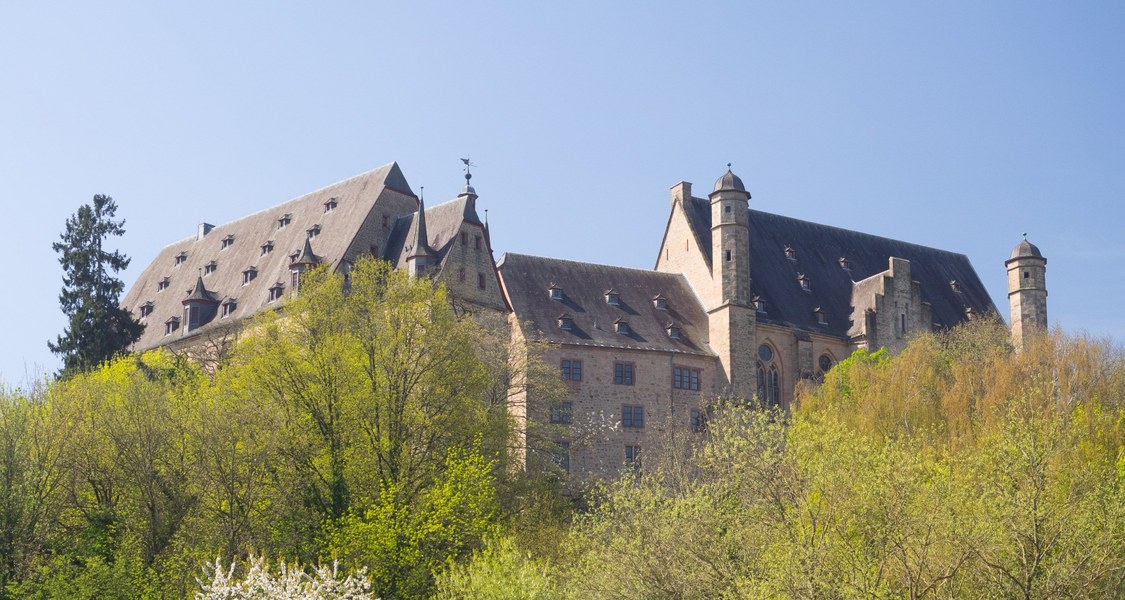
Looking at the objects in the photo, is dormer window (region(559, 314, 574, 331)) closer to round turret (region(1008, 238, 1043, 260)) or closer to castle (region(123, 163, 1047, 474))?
castle (region(123, 163, 1047, 474))

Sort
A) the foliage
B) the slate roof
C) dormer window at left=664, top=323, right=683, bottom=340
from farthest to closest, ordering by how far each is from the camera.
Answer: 1. the slate roof
2. dormer window at left=664, top=323, right=683, bottom=340
3. the foliage

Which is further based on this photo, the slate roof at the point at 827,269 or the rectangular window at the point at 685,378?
the slate roof at the point at 827,269

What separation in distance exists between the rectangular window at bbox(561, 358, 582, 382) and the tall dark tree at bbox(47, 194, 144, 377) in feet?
52.0

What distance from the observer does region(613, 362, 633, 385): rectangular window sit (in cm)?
5559

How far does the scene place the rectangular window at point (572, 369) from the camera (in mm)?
54750

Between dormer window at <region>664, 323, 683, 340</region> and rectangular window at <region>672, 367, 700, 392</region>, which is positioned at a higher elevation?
dormer window at <region>664, 323, 683, 340</region>

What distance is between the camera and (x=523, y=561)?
108 ft

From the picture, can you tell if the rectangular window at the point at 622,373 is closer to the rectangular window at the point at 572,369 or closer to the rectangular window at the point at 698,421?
the rectangular window at the point at 572,369

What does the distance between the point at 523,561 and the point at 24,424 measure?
1346 centimetres

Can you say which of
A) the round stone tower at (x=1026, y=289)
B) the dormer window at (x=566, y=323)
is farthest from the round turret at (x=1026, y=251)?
the dormer window at (x=566, y=323)

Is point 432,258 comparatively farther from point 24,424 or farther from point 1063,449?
point 1063,449

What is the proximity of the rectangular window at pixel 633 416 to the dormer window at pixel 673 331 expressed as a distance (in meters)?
3.67

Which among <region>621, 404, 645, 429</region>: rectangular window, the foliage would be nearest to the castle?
<region>621, 404, 645, 429</region>: rectangular window

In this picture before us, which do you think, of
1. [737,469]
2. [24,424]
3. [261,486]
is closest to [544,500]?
[261,486]
